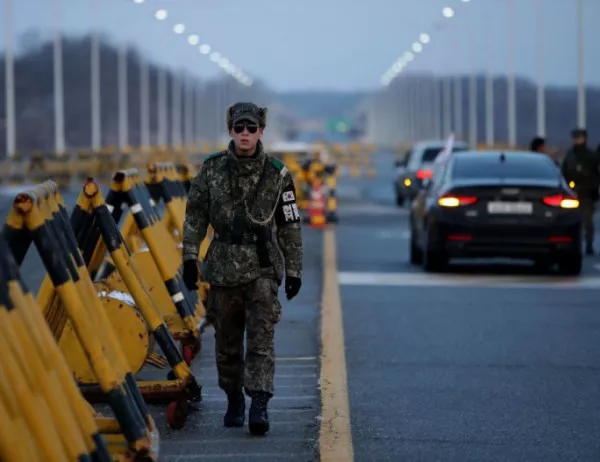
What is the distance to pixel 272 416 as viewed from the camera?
987 cm

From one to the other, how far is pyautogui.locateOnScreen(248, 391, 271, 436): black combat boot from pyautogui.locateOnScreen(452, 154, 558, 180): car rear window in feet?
37.7

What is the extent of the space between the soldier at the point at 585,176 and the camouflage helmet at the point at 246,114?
52.4ft

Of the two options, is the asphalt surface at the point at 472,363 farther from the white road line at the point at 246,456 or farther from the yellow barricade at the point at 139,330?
the yellow barricade at the point at 139,330

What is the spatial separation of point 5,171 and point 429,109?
98.7m

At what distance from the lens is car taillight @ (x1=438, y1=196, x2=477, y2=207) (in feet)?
66.1

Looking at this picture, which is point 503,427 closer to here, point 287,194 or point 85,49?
point 287,194

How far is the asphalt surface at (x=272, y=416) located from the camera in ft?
28.5

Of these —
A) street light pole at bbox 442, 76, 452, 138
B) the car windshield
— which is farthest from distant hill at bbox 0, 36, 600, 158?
the car windshield

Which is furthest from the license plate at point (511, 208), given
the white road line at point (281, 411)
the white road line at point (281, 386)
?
the white road line at point (281, 411)

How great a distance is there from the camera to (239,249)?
30.3 ft

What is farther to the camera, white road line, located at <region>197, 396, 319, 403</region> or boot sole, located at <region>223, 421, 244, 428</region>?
white road line, located at <region>197, 396, 319, 403</region>

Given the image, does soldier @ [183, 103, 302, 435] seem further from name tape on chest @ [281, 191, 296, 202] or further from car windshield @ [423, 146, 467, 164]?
car windshield @ [423, 146, 467, 164]

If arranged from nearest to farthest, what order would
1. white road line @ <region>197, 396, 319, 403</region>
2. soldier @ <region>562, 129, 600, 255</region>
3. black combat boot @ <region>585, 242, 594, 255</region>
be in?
white road line @ <region>197, 396, 319, 403</region> < black combat boot @ <region>585, 242, 594, 255</region> < soldier @ <region>562, 129, 600, 255</region>

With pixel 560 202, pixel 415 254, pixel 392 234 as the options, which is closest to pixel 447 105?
pixel 392 234
